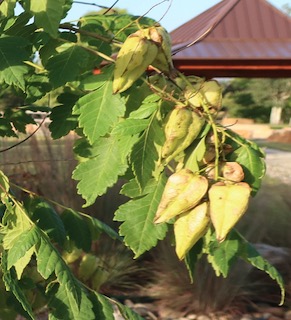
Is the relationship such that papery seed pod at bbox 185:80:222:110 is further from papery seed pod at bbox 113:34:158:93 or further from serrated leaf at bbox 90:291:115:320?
serrated leaf at bbox 90:291:115:320

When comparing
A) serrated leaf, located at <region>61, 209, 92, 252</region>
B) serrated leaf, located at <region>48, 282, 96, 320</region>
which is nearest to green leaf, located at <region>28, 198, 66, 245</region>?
serrated leaf, located at <region>61, 209, 92, 252</region>

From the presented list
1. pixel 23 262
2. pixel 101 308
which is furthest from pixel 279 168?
pixel 23 262

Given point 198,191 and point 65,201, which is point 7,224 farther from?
point 65,201

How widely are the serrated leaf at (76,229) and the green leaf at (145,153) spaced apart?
23.4 inches

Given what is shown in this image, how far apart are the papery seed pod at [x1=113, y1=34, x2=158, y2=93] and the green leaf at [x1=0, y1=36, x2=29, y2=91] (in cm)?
18

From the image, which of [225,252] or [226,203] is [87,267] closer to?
[225,252]

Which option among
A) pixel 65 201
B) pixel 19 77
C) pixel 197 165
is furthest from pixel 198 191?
pixel 65 201

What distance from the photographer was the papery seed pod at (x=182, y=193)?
0.78 m

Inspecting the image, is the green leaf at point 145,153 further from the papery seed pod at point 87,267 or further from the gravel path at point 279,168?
the gravel path at point 279,168

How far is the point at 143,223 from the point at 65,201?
3.30 meters

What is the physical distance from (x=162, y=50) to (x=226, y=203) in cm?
24

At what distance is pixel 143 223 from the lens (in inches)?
39.2

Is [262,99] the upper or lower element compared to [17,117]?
lower

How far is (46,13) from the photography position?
0.92 meters
